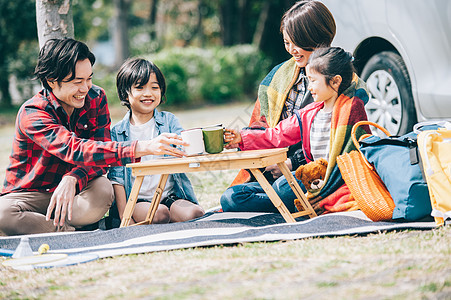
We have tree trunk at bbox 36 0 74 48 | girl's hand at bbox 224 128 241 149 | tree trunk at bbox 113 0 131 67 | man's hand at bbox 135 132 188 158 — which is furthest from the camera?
tree trunk at bbox 113 0 131 67

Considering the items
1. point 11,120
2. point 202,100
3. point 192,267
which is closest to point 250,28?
point 202,100

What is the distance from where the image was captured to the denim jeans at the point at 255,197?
3.73m

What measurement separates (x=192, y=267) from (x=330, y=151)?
1.35 metres

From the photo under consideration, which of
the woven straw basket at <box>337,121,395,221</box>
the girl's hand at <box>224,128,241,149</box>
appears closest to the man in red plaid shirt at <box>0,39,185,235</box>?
the girl's hand at <box>224,128,241,149</box>

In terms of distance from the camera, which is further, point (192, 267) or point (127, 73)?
point (127, 73)

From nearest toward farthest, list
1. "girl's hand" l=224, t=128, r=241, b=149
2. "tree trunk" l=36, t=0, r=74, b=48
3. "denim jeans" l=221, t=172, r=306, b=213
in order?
"girl's hand" l=224, t=128, r=241, b=149
"denim jeans" l=221, t=172, r=306, b=213
"tree trunk" l=36, t=0, r=74, b=48

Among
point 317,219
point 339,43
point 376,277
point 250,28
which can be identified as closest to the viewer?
point 376,277

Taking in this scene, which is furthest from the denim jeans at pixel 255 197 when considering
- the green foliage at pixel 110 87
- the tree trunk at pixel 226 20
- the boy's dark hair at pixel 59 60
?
the tree trunk at pixel 226 20

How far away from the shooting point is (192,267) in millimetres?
2635

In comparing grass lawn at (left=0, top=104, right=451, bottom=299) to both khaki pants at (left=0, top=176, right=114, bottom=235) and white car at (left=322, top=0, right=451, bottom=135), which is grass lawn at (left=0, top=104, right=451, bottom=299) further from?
white car at (left=322, top=0, right=451, bottom=135)

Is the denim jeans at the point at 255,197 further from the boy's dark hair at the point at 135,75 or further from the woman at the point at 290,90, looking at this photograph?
the boy's dark hair at the point at 135,75

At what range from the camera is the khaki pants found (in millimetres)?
3518

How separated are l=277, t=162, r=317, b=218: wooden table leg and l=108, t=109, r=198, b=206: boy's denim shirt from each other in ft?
2.41

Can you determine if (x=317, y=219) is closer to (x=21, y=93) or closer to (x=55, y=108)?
(x=55, y=108)
